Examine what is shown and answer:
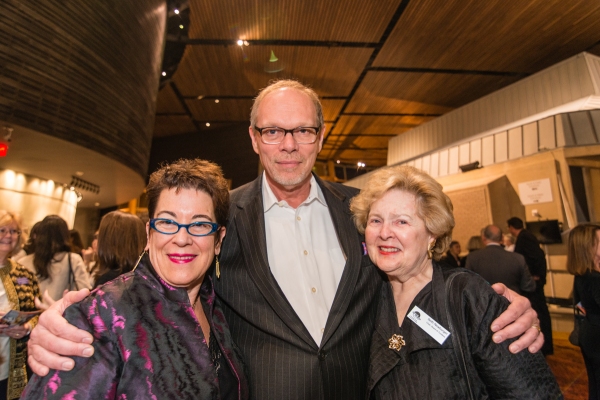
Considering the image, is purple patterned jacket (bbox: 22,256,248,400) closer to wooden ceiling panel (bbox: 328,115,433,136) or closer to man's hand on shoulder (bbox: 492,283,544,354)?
man's hand on shoulder (bbox: 492,283,544,354)

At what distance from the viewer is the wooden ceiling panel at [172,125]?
11086 mm

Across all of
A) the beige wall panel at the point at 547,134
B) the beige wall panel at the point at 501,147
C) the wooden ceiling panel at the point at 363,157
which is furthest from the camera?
the wooden ceiling panel at the point at 363,157

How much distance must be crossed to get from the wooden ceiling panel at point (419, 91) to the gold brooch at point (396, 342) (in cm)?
785

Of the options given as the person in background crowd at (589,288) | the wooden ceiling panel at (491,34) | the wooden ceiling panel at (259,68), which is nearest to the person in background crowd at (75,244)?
the wooden ceiling panel at (259,68)

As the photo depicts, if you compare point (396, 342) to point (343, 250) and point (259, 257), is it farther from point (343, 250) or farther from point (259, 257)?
point (259, 257)

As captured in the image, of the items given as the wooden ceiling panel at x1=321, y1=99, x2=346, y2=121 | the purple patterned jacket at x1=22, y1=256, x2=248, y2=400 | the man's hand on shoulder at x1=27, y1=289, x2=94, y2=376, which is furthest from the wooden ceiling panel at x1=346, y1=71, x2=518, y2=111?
the man's hand on shoulder at x1=27, y1=289, x2=94, y2=376

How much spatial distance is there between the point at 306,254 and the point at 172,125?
11.1 meters

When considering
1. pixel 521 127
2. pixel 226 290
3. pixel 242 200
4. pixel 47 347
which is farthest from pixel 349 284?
pixel 521 127

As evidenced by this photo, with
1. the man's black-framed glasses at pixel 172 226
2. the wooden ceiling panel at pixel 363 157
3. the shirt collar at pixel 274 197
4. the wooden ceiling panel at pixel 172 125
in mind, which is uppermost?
the wooden ceiling panel at pixel 172 125

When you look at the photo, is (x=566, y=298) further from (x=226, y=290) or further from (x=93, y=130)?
(x=93, y=130)

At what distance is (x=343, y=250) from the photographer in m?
1.79

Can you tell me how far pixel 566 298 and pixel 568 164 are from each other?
2.26m

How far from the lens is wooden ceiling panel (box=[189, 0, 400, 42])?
613 centimetres

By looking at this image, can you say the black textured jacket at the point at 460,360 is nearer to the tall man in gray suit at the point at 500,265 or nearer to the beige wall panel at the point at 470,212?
the tall man in gray suit at the point at 500,265
